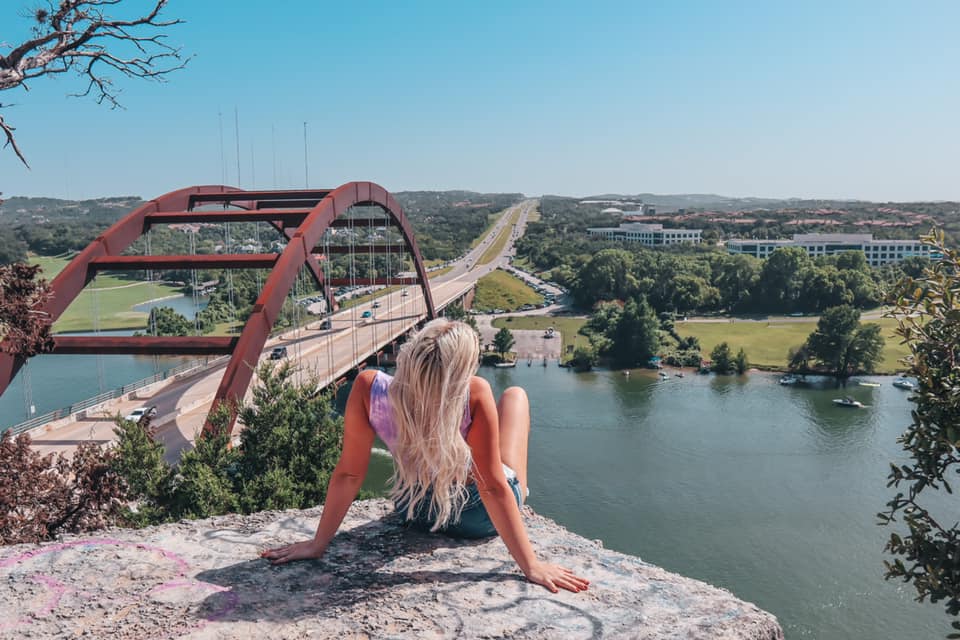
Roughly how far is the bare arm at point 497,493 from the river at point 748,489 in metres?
10.7

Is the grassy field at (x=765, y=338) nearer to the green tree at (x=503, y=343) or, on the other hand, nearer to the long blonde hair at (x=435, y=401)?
the green tree at (x=503, y=343)

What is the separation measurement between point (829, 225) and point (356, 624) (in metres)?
96.8

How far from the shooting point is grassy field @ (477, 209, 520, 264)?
77188mm

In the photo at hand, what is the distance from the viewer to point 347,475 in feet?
9.87

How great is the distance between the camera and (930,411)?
14.1 ft

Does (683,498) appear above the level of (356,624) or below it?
below

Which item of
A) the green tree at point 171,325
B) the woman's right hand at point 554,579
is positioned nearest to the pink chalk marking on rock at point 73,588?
the woman's right hand at point 554,579

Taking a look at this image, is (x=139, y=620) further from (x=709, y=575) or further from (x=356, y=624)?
(x=709, y=575)

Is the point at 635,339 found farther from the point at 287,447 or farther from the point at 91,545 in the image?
the point at 91,545

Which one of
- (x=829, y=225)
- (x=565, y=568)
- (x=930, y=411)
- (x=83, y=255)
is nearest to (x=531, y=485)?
(x=83, y=255)

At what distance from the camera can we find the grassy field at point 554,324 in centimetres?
3925

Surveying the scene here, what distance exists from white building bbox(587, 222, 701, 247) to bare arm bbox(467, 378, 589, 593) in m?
78.5

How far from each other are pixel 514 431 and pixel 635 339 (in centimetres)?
3113

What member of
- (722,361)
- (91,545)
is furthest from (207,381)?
(722,361)
